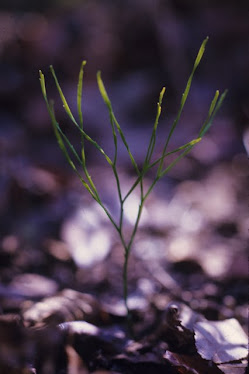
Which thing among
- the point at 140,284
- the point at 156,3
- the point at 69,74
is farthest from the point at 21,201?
the point at 156,3

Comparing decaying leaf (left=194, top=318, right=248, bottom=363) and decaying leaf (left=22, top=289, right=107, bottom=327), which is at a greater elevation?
decaying leaf (left=194, top=318, right=248, bottom=363)

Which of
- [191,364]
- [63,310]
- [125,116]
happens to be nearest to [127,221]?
[63,310]

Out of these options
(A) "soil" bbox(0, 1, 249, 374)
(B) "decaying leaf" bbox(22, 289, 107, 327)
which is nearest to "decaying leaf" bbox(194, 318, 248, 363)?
(A) "soil" bbox(0, 1, 249, 374)

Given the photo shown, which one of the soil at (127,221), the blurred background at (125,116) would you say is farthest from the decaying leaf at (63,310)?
the blurred background at (125,116)

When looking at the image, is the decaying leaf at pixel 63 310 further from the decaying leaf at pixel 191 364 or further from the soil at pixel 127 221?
the decaying leaf at pixel 191 364

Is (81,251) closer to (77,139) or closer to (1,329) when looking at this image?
(1,329)

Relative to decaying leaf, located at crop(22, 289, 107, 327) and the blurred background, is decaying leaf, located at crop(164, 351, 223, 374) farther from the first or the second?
the blurred background

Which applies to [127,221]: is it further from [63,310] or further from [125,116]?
[125,116]

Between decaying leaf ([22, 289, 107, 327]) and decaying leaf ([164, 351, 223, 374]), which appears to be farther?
decaying leaf ([22, 289, 107, 327])

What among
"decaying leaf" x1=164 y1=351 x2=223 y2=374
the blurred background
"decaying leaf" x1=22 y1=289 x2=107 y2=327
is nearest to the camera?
"decaying leaf" x1=164 y1=351 x2=223 y2=374
